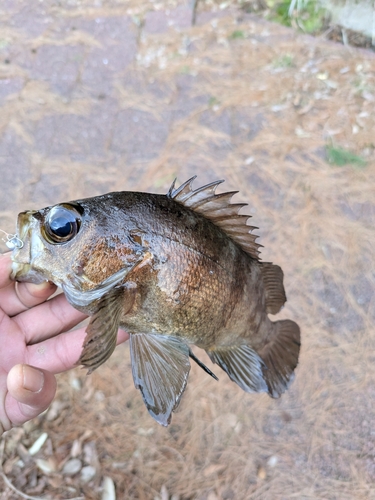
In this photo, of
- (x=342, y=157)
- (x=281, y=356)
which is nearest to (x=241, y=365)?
(x=281, y=356)

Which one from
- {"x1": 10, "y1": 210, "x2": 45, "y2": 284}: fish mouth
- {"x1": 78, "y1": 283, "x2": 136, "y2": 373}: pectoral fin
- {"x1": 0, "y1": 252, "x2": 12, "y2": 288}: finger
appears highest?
{"x1": 10, "y1": 210, "x2": 45, "y2": 284}: fish mouth

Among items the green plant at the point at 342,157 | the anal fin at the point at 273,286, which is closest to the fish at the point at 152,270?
→ the anal fin at the point at 273,286

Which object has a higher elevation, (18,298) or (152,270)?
(152,270)

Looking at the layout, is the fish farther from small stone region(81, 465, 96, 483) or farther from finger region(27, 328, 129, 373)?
small stone region(81, 465, 96, 483)

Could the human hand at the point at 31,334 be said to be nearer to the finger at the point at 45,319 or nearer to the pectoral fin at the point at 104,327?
the finger at the point at 45,319

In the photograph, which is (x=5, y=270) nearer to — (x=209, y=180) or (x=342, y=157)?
(x=209, y=180)

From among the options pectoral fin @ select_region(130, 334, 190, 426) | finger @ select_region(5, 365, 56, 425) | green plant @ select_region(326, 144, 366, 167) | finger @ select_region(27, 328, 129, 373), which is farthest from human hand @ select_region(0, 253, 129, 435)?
green plant @ select_region(326, 144, 366, 167)

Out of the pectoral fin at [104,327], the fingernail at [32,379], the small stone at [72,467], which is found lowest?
the small stone at [72,467]
